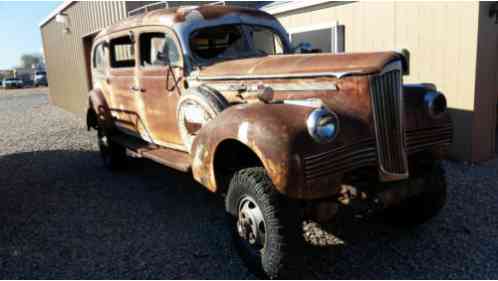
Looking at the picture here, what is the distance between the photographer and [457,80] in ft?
19.0

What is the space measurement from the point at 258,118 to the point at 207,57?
5.48ft

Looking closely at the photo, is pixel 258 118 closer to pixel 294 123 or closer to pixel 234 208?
pixel 294 123

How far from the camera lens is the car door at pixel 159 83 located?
4340mm

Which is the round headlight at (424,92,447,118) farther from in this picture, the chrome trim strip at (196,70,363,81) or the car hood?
the chrome trim strip at (196,70,363,81)

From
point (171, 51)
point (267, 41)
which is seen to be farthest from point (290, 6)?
point (171, 51)

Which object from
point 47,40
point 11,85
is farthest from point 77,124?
point 11,85

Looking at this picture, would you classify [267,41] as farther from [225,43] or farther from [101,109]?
[101,109]

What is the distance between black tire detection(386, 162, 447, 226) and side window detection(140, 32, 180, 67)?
2.64m

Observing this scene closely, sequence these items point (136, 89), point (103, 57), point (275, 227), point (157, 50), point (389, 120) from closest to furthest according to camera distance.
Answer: point (275, 227) → point (389, 120) → point (157, 50) → point (136, 89) → point (103, 57)

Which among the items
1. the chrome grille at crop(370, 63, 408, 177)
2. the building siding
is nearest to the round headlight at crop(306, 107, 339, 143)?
the chrome grille at crop(370, 63, 408, 177)

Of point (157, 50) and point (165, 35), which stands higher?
point (165, 35)

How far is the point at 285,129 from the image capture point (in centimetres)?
268

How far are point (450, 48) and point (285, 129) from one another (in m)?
4.22

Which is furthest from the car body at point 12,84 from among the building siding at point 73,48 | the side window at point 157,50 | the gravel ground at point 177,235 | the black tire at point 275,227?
the black tire at point 275,227
